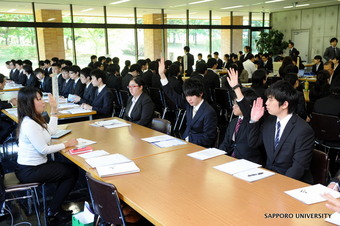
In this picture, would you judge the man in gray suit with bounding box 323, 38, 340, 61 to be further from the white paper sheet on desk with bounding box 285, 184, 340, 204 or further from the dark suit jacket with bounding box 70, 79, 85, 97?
the white paper sheet on desk with bounding box 285, 184, 340, 204

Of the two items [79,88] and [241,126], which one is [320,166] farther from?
[79,88]

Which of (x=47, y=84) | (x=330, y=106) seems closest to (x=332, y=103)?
(x=330, y=106)

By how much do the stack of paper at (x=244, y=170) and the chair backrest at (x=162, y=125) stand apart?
3.94ft

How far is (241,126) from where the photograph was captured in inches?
113

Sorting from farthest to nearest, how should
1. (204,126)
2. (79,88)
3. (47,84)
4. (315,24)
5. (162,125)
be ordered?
(315,24)
(47,84)
(79,88)
(162,125)
(204,126)

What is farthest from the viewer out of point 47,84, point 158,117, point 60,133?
point 47,84

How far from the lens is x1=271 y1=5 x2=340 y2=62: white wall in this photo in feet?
42.9

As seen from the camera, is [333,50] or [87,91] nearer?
[87,91]

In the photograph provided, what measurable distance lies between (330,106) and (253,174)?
2522mm

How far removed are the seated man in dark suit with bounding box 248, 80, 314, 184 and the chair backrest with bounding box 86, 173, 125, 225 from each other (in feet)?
4.16

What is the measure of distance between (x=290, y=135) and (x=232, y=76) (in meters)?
0.74

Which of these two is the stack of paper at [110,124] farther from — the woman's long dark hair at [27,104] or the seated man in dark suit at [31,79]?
the seated man in dark suit at [31,79]

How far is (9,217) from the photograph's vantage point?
10.7ft

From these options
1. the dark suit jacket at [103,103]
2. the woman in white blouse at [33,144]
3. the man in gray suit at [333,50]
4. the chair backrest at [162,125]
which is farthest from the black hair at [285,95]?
the man in gray suit at [333,50]
